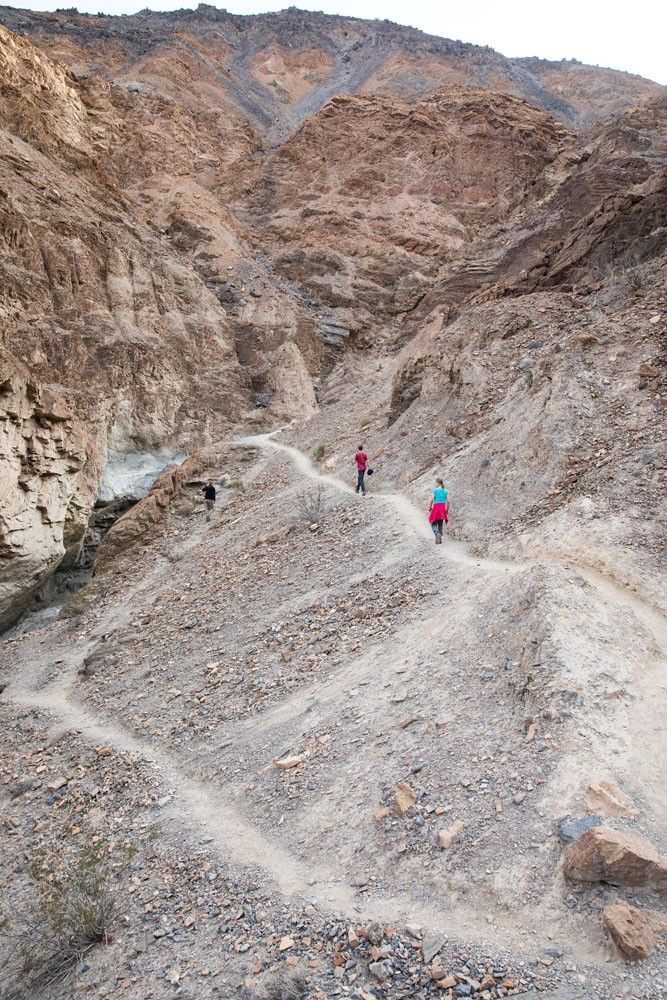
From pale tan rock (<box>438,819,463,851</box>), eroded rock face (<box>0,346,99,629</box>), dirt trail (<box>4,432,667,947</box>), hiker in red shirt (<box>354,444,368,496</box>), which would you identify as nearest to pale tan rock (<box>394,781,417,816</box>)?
pale tan rock (<box>438,819,463,851</box>)

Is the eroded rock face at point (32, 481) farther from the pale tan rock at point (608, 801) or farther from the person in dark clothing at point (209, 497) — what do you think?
the pale tan rock at point (608, 801)

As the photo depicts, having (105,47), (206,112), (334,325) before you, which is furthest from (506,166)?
(105,47)

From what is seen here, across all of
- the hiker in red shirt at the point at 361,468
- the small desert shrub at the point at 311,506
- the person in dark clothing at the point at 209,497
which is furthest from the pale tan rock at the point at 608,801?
the person in dark clothing at the point at 209,497

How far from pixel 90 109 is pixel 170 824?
42.7 metres

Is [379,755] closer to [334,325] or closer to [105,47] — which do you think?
[334,325]

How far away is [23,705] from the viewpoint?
1124 cm

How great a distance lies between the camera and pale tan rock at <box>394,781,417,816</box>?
507 cm

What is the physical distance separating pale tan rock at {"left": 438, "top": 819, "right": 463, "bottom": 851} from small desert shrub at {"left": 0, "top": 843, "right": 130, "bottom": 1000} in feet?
10.3

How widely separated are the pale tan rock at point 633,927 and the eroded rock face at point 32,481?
15460 mm

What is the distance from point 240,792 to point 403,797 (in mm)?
2207

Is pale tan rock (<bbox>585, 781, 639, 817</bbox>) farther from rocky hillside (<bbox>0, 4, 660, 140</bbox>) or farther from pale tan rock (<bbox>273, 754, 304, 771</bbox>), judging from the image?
rocky hillside (<bbox>0, 4, 660, 140</bbox>)

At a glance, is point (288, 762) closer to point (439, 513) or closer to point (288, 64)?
point (439, 513)

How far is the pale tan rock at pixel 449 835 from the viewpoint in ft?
15.0

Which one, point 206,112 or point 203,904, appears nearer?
point 203,904
